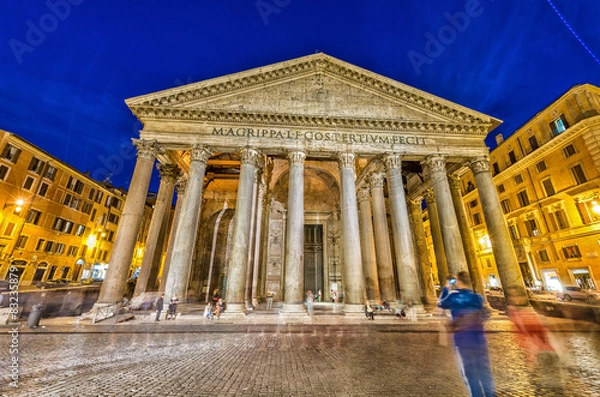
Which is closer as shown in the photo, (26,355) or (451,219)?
(26,355)

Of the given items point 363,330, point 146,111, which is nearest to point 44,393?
point 363,330

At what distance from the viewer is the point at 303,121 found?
492 inches

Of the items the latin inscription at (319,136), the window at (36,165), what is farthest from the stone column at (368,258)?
the window at (36,165)

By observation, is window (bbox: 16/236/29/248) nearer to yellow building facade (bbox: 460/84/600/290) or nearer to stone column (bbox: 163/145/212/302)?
stone column (bbox: 163/145/212/302)

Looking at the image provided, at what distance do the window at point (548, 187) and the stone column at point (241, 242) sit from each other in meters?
25.7

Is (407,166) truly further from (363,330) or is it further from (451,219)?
(363,330)

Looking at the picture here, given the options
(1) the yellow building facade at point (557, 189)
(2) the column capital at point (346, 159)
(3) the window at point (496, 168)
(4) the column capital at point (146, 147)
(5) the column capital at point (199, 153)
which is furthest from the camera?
(3) the window at point (496, 168)

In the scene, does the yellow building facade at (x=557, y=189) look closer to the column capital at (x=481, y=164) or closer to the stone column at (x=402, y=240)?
the column capital at (x=481, y=164)

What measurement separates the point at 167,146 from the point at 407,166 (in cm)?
1556

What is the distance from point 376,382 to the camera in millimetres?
4008

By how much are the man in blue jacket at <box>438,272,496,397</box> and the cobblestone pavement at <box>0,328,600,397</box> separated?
0.80 metres

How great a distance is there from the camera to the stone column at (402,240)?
1050cm

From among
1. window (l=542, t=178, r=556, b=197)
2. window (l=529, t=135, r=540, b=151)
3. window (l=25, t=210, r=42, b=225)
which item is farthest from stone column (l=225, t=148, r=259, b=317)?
window (l=25, t=210, r=42, b=225)

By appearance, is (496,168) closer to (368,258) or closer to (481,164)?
(481,164)
